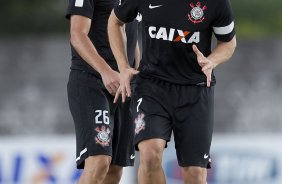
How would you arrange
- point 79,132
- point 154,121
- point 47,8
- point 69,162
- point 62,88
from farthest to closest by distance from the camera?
point 47,8
point 62,88
point 69,162
point 79,132
point 154,121

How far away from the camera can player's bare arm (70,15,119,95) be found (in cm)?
782

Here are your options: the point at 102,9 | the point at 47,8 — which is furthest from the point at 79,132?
the point at 47,8

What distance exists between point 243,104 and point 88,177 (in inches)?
287

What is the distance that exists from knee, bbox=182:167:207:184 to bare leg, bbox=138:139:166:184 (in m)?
0.26

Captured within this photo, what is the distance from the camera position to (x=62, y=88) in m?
14.8

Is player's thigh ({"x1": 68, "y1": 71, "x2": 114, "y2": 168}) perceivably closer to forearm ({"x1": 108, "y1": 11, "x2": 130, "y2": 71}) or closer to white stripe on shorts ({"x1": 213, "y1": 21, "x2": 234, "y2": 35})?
forearm ({"x1": 108, "y1": 11, "x2": 130, "y2": 71})

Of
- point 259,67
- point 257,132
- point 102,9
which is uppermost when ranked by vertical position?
point 102,9

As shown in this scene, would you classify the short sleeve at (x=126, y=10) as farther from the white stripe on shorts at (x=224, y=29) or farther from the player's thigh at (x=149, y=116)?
the white stripe on shorts at (x=224, y=29)

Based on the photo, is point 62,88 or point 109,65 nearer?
point 109,65

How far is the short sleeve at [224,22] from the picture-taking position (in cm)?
751

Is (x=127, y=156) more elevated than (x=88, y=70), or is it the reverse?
(x=88, y=70)

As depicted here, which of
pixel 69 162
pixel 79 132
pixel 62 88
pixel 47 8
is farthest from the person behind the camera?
pixel 47 8

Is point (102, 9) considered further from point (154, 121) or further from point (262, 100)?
point (262, 100)

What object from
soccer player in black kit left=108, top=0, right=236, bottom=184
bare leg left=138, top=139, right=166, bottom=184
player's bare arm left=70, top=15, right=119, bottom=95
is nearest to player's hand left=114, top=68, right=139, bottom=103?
soccer player in black kit left=108, top=0, right=236, bottom=184
